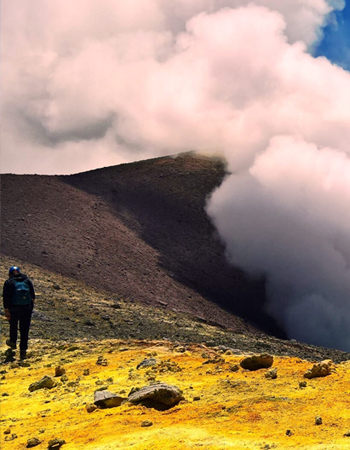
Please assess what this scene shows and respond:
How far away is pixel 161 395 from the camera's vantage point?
25.9 feet

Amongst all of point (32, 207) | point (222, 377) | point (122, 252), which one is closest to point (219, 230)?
point (122, 252)

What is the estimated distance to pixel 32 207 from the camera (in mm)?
46375

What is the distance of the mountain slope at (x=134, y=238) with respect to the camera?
132ft

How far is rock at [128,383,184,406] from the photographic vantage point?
25.8ft

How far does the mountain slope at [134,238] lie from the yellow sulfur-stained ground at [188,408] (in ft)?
86.3

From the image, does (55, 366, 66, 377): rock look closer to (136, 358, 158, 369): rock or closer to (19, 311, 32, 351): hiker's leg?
(136, 358, 158, 369): rock

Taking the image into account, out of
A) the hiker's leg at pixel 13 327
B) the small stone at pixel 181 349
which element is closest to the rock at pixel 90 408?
the small stone at pixel 181 349

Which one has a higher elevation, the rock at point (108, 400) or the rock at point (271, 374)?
the rock at point (271, 374)

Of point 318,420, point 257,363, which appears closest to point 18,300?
point 257,363

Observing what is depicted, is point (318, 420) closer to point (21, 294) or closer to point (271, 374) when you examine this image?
point (271, 374)

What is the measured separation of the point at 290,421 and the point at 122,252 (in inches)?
1576

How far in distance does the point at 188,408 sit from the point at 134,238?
140 ft

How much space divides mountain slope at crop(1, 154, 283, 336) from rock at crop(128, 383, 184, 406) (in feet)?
94.0

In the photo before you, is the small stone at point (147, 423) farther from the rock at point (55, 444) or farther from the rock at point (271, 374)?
the rock at point (271, 374)
